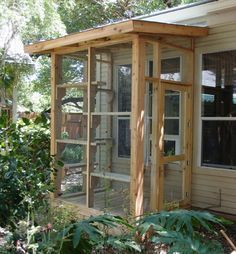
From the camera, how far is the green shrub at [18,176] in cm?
367

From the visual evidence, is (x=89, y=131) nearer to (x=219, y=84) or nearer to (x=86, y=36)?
(x=86, y=36)

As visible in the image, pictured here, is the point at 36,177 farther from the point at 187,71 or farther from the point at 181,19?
the point at 181,19

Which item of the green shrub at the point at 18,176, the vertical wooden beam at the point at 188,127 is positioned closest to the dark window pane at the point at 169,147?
the vertical wooden beam at the point at 188,127

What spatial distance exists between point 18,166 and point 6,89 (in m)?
8.90

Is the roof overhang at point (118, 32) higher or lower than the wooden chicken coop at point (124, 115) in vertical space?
higher

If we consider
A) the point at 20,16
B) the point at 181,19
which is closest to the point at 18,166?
the point at 181,19

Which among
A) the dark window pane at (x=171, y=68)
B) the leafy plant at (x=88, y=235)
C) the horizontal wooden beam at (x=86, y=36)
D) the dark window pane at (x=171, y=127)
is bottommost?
the leafy plant at (x=88, y=235)

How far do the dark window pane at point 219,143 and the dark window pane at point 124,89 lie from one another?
1.51m

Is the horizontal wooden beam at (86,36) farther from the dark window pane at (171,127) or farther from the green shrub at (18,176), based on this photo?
the green shrub at (18,176)

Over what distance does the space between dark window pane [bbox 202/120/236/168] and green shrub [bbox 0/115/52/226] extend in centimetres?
316

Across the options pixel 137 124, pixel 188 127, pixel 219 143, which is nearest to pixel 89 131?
pixel 137 124

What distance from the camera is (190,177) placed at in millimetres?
6617

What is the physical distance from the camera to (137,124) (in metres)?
5.41

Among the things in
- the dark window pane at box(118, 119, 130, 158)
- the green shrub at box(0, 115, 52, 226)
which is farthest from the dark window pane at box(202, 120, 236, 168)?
the green shrub at box(0, 115, 52, 226)
